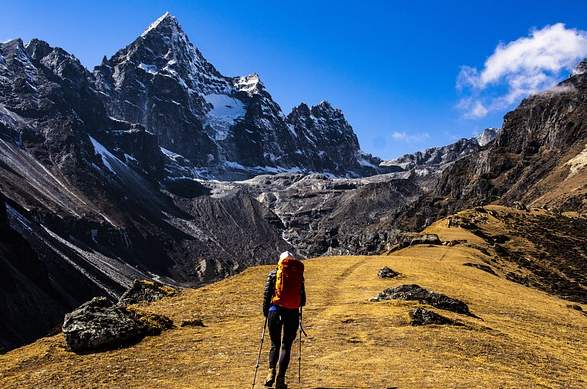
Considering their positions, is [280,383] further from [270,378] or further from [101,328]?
[101,328]

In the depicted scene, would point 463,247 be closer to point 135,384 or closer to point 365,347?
point 365,347

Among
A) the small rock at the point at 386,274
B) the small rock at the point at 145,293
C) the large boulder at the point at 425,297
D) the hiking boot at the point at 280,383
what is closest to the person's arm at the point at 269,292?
the hiking boot at the point at 280,383

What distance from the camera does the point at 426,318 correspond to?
2458cm

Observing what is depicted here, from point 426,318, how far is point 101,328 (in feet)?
43.1

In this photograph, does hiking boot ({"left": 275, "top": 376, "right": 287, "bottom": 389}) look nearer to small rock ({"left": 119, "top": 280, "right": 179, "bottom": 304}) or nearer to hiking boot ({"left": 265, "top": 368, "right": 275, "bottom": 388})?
hiking boot ({"left": 265, "top": 368, "right": 275, "bottom": 388})

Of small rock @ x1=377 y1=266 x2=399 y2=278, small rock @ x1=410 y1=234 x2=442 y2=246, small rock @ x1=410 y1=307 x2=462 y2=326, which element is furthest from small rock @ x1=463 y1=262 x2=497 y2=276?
small rock @ x1=410 y1=307 x2=462 y2=326

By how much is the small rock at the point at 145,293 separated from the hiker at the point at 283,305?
19.7 meters

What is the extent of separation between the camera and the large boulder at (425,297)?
28750 mm

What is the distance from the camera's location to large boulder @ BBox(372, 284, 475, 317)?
28.8 m

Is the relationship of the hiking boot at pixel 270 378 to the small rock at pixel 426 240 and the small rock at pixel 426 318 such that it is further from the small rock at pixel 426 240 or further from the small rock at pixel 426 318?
the small rock at pixel 426 240

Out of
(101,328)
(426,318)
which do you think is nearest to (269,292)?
(101,328)

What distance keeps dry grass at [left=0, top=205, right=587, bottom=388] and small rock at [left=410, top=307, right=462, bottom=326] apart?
0.43 m

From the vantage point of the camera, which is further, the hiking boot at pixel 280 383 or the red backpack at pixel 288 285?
the red backpack at pixel 288 285

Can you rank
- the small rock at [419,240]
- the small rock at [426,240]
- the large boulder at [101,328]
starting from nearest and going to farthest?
the large boulder at [101,328]
the small rock at [426,240]
the small rock at [419,240]
